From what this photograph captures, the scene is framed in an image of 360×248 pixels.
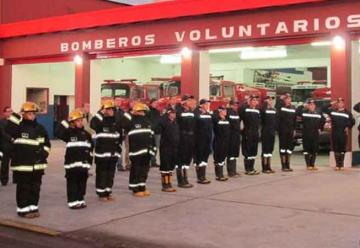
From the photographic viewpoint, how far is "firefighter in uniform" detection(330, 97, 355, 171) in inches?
583

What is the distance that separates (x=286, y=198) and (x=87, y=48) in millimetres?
12142

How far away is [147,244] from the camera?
7602 millimetres

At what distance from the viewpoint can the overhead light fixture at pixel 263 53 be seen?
23.4 meters

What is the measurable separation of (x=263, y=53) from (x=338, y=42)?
8.57 meters

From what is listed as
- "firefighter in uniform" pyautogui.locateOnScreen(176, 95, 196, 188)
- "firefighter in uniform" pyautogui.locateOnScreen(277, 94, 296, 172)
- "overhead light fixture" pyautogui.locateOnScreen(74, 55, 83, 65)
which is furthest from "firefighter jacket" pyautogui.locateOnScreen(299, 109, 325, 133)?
"overhead light fixture" pyautogui.locateOnScreen(74, 55, 83, 65)

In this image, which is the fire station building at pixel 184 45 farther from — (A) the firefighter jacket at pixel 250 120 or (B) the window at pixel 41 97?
(A) the firefighter jacket at pixel 250 120

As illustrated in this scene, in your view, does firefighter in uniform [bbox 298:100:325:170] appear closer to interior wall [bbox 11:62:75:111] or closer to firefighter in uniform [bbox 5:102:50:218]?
firefighter in uniform [bbox 5:102:50:218]

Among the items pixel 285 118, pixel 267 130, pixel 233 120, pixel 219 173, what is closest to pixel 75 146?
pixel 219 173

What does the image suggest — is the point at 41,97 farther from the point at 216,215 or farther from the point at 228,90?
the point at 216,215

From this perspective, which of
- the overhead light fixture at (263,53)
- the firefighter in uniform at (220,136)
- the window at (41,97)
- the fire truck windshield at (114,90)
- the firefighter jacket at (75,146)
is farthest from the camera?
the window at (41,97)

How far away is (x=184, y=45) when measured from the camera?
60.0 ft

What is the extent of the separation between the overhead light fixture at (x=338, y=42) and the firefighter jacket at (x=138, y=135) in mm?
6997

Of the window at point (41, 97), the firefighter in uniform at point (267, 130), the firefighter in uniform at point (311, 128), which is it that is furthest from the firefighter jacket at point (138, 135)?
the window at point (41, 97)

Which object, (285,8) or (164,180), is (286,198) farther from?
(285,8)
